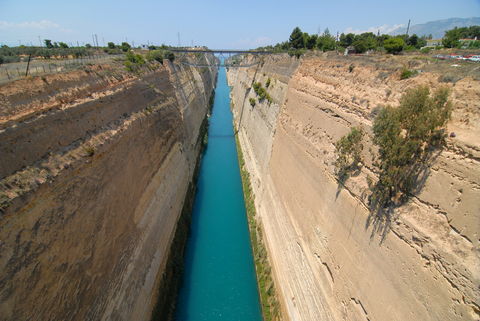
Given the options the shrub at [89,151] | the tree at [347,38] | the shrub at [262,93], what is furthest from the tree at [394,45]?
the shrub at [89,151]

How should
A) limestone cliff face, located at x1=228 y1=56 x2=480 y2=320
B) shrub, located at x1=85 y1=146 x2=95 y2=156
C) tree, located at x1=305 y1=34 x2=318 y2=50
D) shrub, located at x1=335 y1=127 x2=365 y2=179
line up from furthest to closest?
tree, located at x1=305 y1=34 x2=318 y2=50 < shrub, located at x1=85 y1=146 x2=95 y2=156 < shrub, located at x1=335 y1=127 x2=365 y2=179 < limestone cliff face, located at x1=228 y1=56 x2=480 y2=320

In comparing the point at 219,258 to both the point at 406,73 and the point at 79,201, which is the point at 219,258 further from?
the point at 406,73

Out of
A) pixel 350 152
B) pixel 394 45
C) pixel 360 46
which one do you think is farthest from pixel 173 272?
pixel 360 46

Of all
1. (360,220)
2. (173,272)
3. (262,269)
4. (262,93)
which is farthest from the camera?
(262,93)

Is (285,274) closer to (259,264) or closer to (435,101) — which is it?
(259,264)

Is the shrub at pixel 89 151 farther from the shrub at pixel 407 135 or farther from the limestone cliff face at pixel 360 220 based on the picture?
the shrub at pixel 407 135

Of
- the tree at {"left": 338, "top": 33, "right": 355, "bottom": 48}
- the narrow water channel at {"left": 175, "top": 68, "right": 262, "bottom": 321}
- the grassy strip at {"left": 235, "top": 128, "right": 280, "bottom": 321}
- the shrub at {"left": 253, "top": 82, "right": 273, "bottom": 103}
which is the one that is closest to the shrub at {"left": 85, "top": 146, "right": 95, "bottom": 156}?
the narrow water channel at {"left": 175, "top": 68, "right": 262, "bottom": 321}

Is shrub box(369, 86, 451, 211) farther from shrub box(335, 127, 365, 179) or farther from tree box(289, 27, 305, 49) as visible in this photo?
tree box(289, 27, 305, 49)
